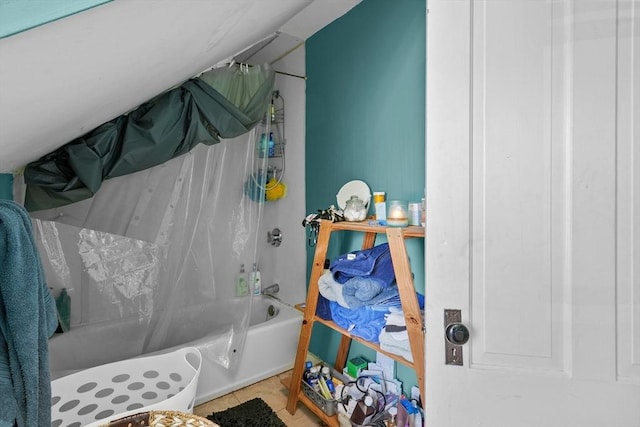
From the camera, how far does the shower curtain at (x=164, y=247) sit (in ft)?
5.64

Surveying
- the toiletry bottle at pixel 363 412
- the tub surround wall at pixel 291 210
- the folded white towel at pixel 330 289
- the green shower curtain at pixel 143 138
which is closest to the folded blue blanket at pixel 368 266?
the folded white towel at pixel 330 289

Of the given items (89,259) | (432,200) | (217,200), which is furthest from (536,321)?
(89,259)

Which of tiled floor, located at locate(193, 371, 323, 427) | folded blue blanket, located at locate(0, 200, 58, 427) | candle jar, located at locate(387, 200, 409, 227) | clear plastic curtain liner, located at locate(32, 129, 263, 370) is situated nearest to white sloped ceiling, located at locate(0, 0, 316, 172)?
folded blue blanket, located at locate(0, 200, 58, 427)

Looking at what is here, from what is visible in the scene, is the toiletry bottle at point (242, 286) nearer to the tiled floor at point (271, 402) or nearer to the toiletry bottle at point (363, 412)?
the tiled floor at point (271, 402)

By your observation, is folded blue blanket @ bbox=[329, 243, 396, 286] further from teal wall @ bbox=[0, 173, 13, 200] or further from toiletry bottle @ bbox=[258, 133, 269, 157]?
teal wall @ bbox=[0, 173, 13, 200]

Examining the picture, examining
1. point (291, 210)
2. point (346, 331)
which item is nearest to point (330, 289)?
point (346, 331)

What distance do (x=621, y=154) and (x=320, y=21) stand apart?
6.41 feet

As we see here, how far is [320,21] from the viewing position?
2043 millimetres

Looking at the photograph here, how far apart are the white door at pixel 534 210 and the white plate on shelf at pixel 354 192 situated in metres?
1.02

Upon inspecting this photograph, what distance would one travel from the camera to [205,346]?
1778 mm

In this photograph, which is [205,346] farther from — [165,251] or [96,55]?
[96,55]

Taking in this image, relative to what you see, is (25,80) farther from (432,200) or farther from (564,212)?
(564,212)

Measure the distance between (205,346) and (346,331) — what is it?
892mm

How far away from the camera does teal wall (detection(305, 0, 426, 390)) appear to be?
157 centimetres
